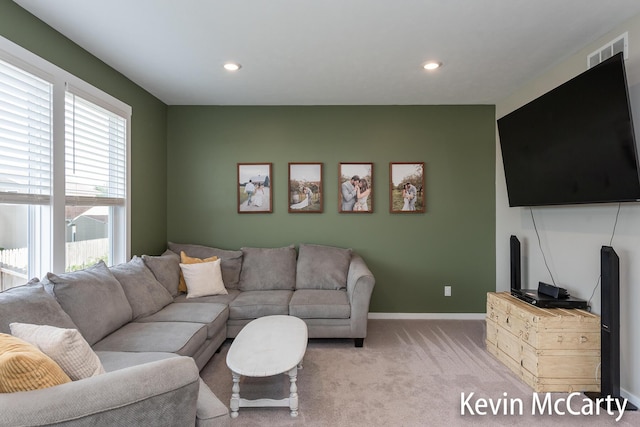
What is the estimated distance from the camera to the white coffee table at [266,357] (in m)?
2.03

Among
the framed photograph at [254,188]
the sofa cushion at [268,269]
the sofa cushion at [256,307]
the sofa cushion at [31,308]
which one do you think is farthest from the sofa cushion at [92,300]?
the framed photograph at [254,188]

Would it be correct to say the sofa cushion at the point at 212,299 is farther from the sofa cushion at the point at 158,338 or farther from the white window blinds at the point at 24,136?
the white window blinds at the point at 24,136

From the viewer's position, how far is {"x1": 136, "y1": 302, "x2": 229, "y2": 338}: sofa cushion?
267cm

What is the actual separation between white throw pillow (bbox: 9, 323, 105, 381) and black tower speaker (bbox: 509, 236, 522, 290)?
3476 mm

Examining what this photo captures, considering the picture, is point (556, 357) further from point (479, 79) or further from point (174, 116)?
point (174, 116)

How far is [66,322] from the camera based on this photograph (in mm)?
1870

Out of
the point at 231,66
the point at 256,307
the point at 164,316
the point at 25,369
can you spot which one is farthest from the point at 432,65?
the point at 25,369

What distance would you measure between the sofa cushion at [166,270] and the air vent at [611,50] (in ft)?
13.3

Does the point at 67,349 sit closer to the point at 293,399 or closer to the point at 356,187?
the point at 293,399

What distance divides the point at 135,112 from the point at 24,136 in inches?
55.0

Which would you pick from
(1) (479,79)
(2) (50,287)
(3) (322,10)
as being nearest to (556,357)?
(1) (479,79)

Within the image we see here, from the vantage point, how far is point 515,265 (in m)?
3.41

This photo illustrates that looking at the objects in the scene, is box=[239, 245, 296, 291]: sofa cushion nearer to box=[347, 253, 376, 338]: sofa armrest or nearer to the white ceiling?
box=[347, 253, 376, 338]: sofa armrest

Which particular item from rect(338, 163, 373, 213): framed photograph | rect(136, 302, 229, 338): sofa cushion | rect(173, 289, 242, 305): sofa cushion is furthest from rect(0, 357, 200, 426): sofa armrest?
rect(338, 163, 373, 213): framed photograph
